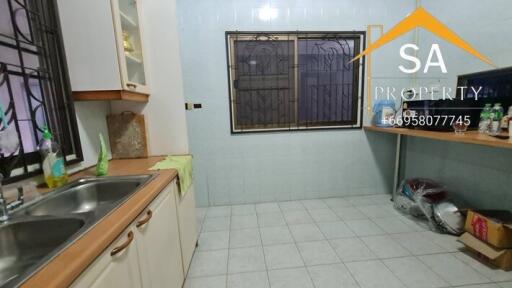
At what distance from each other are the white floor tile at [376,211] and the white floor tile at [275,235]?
94cm

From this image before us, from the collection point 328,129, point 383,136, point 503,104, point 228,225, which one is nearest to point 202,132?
point 228,225

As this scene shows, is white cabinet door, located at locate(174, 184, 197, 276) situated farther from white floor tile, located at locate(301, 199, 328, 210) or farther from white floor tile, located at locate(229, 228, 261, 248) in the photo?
white floor tile, located at locate(301, 199, 328, 210)

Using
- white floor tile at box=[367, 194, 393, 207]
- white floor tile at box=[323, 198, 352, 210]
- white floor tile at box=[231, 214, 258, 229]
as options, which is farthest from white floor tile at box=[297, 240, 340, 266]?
white floor tile at box=[367, 194, 393, 207]

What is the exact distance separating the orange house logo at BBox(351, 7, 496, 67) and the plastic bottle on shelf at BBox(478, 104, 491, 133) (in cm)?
72

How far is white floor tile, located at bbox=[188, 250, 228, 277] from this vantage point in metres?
1.71

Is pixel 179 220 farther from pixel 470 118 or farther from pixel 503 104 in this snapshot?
pixel 503 104

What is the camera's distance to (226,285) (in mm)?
1580

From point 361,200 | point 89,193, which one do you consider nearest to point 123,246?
point 89,193

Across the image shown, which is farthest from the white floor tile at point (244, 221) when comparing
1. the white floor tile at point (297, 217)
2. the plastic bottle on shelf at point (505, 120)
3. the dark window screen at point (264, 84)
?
the plastic bottle on shelf at point (505, 120)

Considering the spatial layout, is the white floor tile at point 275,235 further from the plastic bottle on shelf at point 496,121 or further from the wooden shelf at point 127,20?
the wooden shelf at point 127,20

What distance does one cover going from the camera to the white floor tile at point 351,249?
181 centimetres

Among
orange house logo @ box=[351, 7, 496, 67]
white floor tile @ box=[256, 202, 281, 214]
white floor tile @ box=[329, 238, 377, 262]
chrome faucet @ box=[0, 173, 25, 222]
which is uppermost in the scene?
orange house logo @ box=[351, 7, 496, 67]

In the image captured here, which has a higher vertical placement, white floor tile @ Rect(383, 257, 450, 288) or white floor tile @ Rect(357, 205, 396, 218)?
white floor tile @ Rect(357, 205, 396, 218)

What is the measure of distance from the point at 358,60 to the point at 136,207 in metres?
2.70
